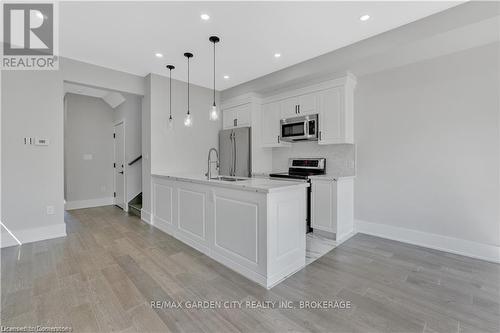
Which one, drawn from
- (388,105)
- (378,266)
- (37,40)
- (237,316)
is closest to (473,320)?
(378,266)

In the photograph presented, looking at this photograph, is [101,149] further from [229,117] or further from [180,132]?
[229,117]

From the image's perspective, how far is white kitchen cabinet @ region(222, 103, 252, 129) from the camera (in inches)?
175

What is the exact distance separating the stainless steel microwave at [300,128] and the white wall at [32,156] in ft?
11.9

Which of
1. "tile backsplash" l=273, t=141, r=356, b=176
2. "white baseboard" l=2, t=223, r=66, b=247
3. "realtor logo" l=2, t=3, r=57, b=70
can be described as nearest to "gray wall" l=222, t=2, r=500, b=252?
"tile backsplash" l=273, t=141, r=356, b=176

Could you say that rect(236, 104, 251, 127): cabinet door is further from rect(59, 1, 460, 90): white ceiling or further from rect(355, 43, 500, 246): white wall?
rect(355, 43, 500, 246): white wall

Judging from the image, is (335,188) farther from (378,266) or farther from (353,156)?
(378,266)

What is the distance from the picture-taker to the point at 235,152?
4.57 meters

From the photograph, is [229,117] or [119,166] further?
[119,166]

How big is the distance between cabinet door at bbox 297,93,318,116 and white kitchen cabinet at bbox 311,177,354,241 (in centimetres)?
115

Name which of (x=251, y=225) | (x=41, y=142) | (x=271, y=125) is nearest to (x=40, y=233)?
(x=41, y=142)

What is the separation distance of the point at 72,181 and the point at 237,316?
5527mm

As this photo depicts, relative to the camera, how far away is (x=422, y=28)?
92.7 inches

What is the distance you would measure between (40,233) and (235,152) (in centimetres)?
333

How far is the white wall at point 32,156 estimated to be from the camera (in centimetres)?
301
